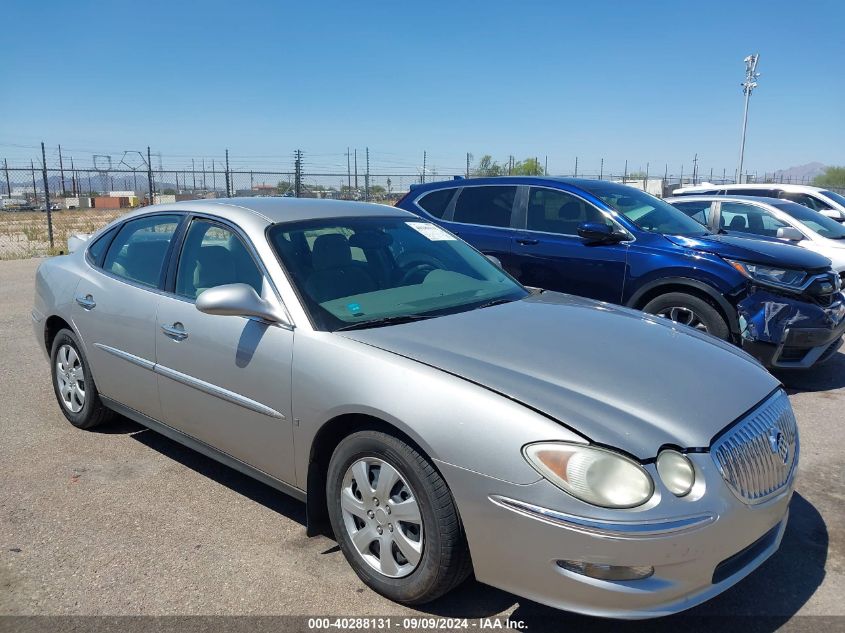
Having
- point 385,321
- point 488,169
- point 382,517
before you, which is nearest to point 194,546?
point 382,517

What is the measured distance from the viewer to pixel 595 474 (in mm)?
2350

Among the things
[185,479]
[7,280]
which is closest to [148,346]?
[185,479]

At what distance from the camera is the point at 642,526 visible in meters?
2.28

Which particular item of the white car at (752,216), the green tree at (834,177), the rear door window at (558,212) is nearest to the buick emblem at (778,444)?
the rear door window at (558,212)

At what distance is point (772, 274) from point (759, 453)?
372 centimetres

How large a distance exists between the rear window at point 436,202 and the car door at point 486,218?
0.07m

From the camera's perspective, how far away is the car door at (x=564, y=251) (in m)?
6.35

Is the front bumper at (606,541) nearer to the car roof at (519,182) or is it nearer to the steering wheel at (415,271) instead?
the steering wheel at (415,271)

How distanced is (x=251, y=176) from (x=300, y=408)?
763 inches

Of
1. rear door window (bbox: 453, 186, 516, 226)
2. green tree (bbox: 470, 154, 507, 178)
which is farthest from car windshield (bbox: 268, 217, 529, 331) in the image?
green tree (bbox: 470, 154, 507, 178)

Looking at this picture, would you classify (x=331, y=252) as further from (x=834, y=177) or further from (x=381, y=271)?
(x=834, y=177)

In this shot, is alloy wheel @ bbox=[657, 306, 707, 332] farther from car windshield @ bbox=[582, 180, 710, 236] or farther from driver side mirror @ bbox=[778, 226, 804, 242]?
driver side mirror @ bbox=[778, 226, 804, 242]

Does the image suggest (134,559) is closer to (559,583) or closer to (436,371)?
(436,371)

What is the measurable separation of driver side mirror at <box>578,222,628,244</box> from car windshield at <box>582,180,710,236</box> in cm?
31
